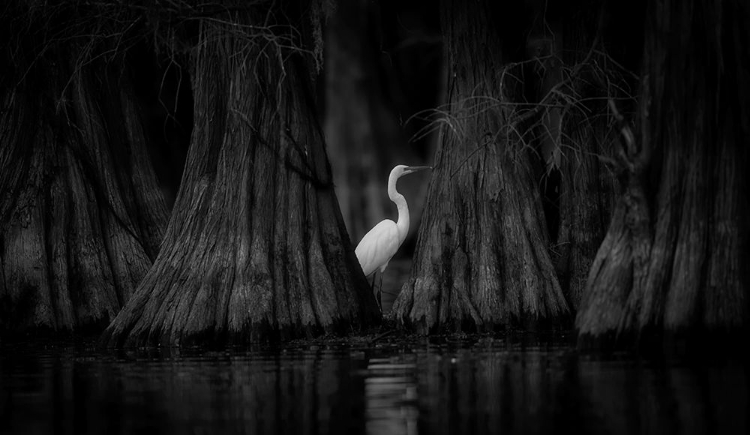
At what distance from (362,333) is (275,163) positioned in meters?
2.20

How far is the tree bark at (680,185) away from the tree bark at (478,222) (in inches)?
124

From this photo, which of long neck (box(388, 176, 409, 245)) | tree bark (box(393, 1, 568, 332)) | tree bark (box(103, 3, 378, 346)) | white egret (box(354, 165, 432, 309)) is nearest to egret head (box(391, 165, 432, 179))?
long neck (box(388, 176, 409, 245))

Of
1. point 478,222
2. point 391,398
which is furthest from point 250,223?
point 391,398

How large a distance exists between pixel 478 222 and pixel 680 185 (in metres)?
4.13

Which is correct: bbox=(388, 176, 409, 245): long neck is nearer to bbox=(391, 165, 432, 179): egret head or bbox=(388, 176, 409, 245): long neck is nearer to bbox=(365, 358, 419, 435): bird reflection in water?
bbox=(391, 165, 432, 179): egret head

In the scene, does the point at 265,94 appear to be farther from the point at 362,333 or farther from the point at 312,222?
the point at 362,333

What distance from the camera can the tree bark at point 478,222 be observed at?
50.9 ft

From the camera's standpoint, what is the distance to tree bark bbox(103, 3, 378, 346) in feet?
49.2

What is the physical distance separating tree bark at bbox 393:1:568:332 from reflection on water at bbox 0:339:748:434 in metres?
2.13

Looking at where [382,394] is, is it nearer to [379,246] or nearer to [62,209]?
[62,209]

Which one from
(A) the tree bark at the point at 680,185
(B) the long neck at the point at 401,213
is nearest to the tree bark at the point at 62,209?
(B) the long neck at the point at 401,213

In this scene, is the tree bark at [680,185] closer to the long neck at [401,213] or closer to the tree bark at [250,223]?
the tree bark at [250,223]

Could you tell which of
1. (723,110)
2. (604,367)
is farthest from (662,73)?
(604,367)

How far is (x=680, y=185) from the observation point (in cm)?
1204
